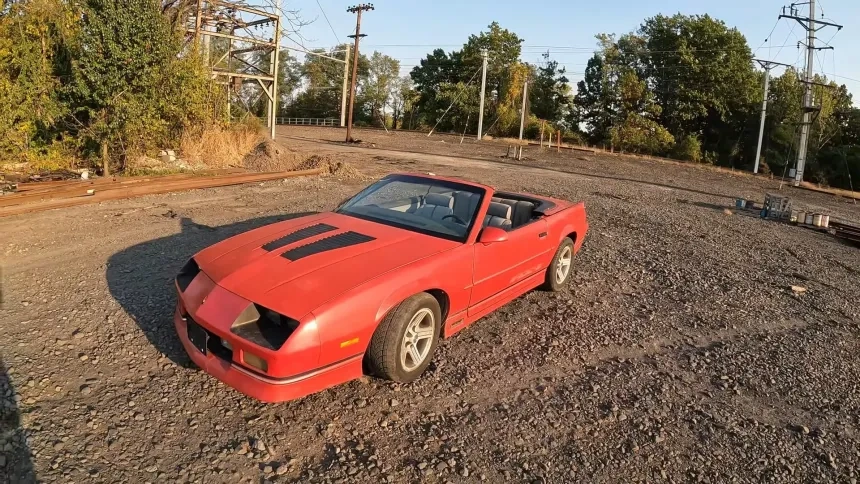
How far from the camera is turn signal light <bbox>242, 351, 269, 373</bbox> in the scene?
9.45 ft

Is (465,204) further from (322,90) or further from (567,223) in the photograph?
(322,90)

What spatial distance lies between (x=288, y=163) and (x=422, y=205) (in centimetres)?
1167

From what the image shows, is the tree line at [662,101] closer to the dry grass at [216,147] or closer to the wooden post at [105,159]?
the dry grass at [216,147]

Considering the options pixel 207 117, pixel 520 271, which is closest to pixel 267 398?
pixel 520 271

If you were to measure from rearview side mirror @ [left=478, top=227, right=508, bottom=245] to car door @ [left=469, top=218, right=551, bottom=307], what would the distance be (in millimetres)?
58

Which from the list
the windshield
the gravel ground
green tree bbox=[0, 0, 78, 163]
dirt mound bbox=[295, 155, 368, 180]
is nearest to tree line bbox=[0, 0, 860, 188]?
green tree bbox=[0, 0, 78, 163]

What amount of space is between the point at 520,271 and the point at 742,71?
54028 mm

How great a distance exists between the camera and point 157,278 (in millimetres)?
5254

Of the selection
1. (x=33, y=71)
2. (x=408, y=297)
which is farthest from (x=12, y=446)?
(x=33, y=71)

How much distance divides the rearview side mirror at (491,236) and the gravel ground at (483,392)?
88 centimetres

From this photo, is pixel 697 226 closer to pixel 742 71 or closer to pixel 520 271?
pixel 520 271

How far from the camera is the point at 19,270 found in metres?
5.48

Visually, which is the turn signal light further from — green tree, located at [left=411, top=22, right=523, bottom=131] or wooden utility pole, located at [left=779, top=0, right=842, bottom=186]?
green tree, located at [left=411, top=22, right=523, bottom=131]

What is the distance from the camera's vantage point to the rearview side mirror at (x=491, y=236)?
13.4 feet
